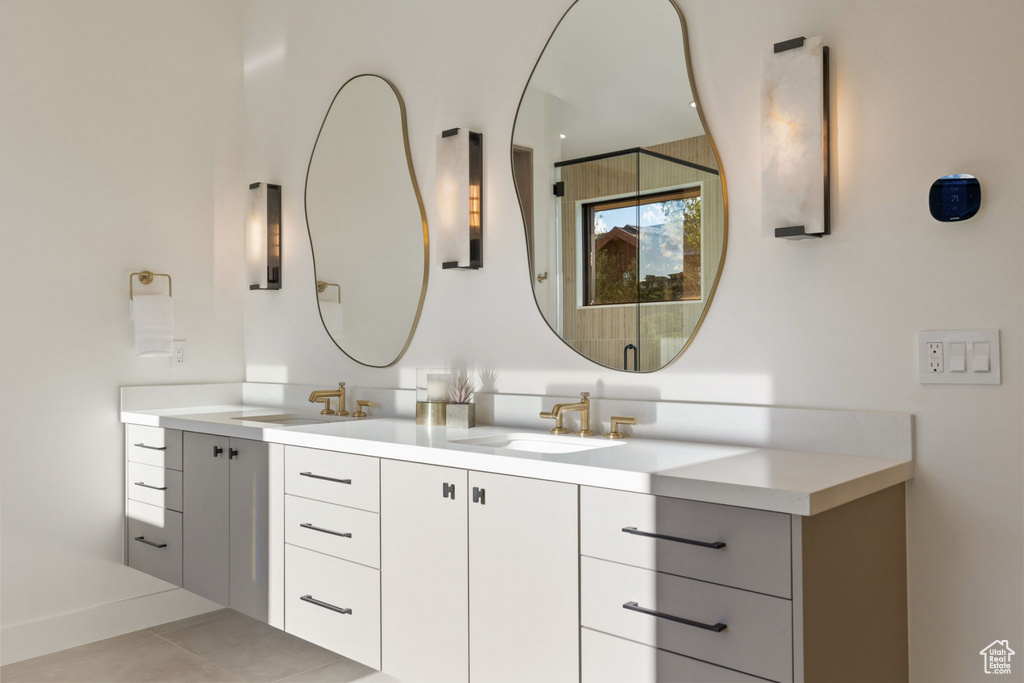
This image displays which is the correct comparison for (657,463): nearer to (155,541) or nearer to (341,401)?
(341,401)

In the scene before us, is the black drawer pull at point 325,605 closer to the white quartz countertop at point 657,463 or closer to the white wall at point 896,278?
the white quartz countertop at point 657,463

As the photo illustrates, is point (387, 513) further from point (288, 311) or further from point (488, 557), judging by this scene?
point (288, 311)

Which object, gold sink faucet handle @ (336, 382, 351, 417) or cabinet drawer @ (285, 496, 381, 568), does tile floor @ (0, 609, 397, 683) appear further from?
gold sink faucet handle @ (336, 382, 351, 417)

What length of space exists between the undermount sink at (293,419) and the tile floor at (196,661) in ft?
2.73

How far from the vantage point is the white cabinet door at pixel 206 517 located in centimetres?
264

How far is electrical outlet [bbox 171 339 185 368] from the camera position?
331 centimetres

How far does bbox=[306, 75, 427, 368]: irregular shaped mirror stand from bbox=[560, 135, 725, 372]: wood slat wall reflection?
2.28 feet

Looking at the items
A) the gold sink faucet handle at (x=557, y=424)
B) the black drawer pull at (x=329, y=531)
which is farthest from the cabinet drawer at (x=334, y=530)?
the gold sink faucet handle at (x=557, y=424)

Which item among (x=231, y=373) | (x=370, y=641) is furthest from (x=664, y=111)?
(x=231, y=373)

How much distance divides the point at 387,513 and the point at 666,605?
2.87 feet

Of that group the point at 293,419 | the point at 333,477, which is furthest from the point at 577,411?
the point at 293,419

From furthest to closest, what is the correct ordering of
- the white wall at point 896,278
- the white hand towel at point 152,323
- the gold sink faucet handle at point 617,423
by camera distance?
the white hand towel at point 152,323, the gold sink faucet handle at point 617,423, the white wall at point 896,278

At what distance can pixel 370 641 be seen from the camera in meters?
2.14

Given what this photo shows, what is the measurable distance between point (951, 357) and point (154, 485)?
8.92 ft
